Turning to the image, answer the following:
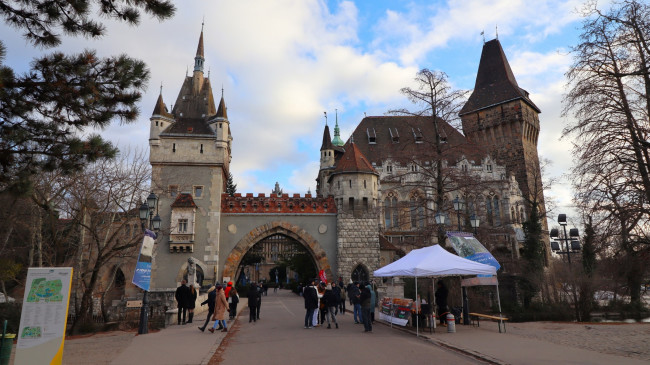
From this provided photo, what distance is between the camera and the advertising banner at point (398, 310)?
12.4 metres

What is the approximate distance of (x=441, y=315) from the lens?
512 inches

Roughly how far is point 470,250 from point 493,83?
4172 centimetres

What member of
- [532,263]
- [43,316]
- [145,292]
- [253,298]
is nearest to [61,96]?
[43,316]

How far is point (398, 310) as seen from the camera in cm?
1284

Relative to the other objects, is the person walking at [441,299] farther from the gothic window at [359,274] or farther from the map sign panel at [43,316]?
the gothic window at [359,274]

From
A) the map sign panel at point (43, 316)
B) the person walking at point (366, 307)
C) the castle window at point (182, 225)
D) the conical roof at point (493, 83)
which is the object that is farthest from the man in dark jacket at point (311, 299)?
the conical roof at point (493, 83)

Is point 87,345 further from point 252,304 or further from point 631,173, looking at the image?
point 631,173

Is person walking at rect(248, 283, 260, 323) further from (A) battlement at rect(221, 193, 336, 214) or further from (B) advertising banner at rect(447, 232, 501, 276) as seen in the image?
(A) battlement at rect(221, 193, 336, 214)

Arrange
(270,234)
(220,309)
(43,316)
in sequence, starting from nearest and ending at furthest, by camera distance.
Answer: (43,316) < (220,309) < (270,234)

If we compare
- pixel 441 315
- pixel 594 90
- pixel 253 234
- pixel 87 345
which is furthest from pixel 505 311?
pixel 87 345

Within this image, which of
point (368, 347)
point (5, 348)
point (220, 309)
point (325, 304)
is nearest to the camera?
Result: point (5, 348)

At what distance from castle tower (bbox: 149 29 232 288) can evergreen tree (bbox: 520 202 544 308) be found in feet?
57.2

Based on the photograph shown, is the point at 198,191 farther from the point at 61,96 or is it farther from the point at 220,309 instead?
A: the point at 61,96

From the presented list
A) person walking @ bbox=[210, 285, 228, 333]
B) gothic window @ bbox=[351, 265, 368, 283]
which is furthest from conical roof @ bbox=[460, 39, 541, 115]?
person walking @ bbox=[210, 285, 228, 333]
